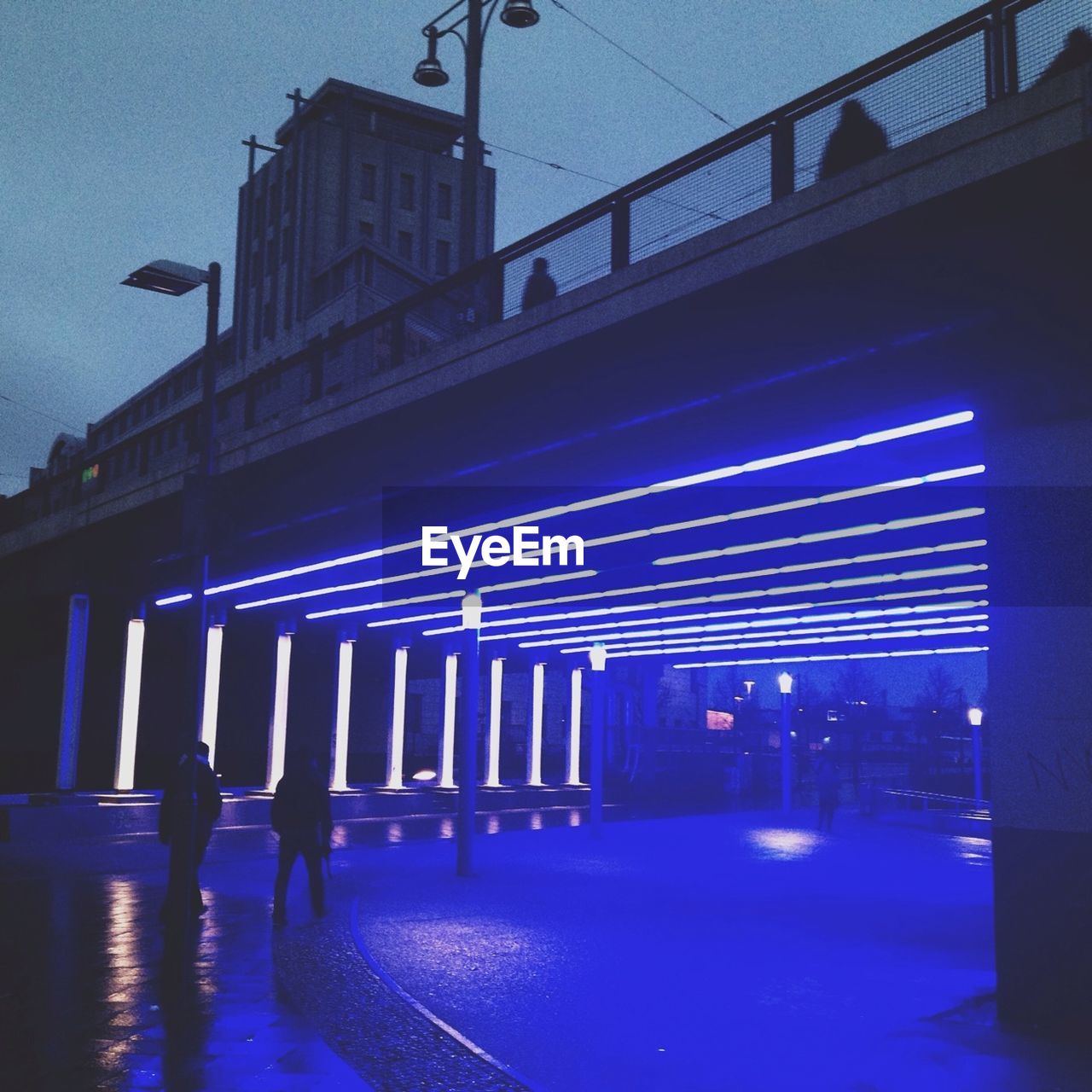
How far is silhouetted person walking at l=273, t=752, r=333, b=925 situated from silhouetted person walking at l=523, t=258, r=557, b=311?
5305 mm

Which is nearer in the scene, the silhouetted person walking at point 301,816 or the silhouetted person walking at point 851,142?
the silhouetted person walking at point 851,142

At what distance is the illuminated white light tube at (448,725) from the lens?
1383 inches

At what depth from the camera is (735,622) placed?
29344 mm

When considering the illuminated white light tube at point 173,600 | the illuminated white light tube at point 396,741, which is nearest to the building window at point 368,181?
the illuminated white light tube at point 396,741

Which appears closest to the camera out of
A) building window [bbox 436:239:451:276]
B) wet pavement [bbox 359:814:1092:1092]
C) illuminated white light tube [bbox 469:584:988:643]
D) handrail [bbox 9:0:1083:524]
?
wet pavement [bbox 359:814:1092:1092]

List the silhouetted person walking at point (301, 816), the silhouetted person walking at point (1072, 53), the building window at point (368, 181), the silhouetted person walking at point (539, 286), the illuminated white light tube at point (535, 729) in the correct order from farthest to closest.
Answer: the building window at point (368, 181), the illuminated white light tube at point (535, 729), the silhouetted person walking at point (301, 816), the silhouetted person walking at point (539, 286), the silhouetted person walking at point (1072, 53)

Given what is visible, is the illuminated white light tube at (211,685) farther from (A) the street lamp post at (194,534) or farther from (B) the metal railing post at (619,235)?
(B) the metal railing post at (619,235)

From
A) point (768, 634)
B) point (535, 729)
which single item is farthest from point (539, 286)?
point (535, 729)

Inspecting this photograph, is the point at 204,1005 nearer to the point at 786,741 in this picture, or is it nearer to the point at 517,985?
the point at 517,985

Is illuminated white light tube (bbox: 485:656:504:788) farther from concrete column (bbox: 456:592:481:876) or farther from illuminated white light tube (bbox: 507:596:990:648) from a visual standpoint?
concrete column (bbox: 456:592:481:876)

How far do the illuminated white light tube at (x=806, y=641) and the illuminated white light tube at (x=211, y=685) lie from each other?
13255mm

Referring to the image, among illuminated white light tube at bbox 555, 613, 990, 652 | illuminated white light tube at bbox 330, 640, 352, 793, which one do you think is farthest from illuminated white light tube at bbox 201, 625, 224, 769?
illuminated white light tube at bbox 555, 613, 990, 652

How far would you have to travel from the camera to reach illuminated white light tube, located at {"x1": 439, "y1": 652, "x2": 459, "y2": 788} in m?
35.1

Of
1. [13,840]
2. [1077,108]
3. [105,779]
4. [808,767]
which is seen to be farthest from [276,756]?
[808,767]
